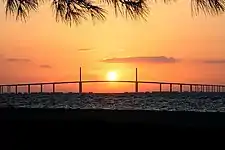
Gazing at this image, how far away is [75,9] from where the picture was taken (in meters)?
7.67

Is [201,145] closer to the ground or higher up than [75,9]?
closer to the ground

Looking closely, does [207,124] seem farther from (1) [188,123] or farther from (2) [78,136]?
(2) [78,136]

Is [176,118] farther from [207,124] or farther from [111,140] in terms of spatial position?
[111,140]

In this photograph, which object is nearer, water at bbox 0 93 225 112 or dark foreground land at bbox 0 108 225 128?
dark foreground land at bbox 0 108 225 128

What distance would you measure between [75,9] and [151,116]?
5.14ft

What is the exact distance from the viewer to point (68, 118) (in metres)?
7.30

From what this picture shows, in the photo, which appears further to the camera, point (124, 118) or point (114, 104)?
point (114, 104)

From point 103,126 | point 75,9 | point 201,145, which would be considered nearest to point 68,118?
point 103,126

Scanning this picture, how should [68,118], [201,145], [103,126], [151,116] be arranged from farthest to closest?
[151,116], [68,118], [103,126], [201,145]

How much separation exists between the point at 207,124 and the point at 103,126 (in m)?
1.12

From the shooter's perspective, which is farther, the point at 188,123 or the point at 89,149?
the point at 188,123

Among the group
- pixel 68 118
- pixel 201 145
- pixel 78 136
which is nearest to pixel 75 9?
pixel 68 118

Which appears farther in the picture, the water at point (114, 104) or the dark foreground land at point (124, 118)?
the water at point (114, 104)

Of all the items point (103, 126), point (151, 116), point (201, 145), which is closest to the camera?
point (201, 145)
